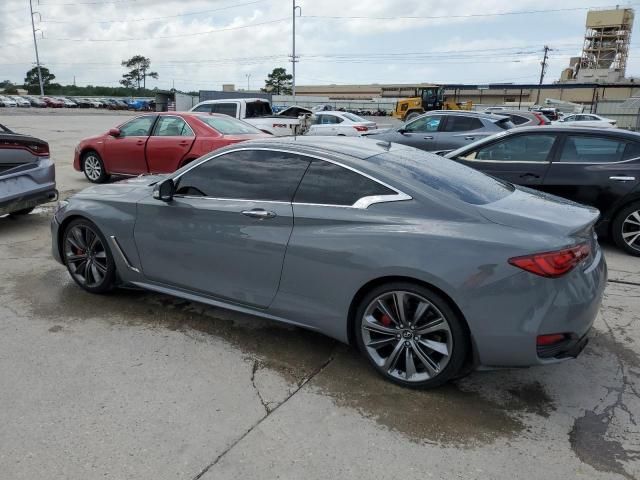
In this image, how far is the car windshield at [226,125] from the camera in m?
9.01

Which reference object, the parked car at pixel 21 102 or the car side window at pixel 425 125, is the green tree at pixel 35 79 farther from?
the car side window at pixel 425 125

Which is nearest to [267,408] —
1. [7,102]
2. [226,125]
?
[226,125]

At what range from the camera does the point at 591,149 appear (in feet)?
20.8

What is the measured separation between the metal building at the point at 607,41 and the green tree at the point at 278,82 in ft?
189

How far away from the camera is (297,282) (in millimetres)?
3496

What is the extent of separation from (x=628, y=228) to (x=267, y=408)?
5097 millimetres

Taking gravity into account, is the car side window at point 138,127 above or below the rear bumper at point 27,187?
above

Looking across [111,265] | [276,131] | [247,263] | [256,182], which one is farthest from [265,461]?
[276,131]

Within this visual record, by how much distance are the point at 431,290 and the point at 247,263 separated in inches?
52.2

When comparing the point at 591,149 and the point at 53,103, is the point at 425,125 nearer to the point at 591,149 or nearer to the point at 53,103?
the point at 591,149

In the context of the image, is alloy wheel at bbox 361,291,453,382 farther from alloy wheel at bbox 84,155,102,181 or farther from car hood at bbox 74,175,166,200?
alloy wheel at bbox 84,155,102,181

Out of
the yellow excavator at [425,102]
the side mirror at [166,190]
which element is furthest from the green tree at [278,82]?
the side mirror at [166,190]

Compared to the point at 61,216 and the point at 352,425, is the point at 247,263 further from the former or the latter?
the point at 61,216

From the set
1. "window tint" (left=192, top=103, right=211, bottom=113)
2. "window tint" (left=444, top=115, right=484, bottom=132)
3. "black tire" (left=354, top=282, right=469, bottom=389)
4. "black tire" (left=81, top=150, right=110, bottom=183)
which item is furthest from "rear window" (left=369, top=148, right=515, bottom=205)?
"window tint" (left=192, top=103, right=211, bottom=113)
